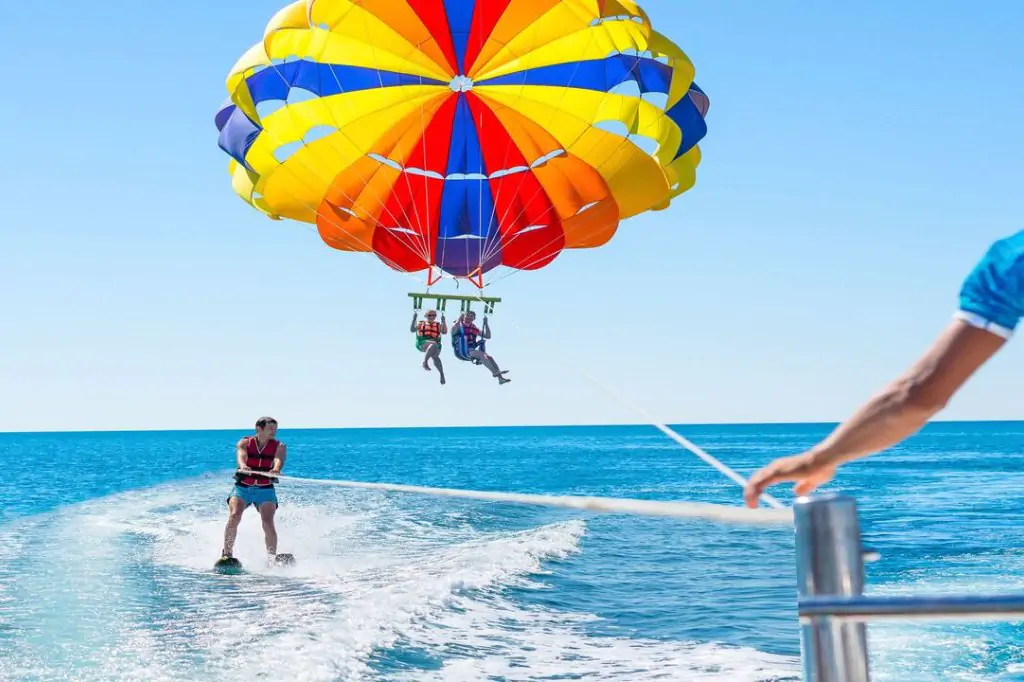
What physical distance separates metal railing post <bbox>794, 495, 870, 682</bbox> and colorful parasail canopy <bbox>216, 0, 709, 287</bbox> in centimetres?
1049

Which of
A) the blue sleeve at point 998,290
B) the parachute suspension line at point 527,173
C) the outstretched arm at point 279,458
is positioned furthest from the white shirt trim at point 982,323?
the parachute suspension line at point 527,173

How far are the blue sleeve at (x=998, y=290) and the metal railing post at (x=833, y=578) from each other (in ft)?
0.88

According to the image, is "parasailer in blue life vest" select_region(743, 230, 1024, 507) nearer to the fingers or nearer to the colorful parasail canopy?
the fingers

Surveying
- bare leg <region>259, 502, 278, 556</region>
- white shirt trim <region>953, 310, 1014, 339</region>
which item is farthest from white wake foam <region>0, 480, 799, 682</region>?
white shirt trim <region>953, 310, 1014, 339</region>

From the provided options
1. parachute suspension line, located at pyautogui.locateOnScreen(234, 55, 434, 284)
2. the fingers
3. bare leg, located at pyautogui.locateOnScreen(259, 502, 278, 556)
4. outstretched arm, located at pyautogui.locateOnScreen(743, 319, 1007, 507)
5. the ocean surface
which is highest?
parachute suspension line, located at pyautogui.locateOnScreen(234, 55, 434, 284)

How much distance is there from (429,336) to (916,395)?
1137 cm

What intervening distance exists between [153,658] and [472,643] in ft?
8.59

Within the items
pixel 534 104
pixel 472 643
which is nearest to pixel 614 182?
pixel 534 104

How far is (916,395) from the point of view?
1.26 metres

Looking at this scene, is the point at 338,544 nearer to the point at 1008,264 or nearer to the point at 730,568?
the point at 730,568

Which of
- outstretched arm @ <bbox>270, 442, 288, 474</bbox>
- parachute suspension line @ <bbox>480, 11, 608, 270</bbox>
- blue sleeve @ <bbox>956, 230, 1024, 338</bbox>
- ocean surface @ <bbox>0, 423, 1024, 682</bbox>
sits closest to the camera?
blue sleeve @ <bbox>956, 230, 1024, 338</bbox>

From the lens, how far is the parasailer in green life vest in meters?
12.5

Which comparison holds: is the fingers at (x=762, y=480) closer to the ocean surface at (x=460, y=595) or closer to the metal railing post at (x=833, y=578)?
the metal railing post at (x=833, y=578)

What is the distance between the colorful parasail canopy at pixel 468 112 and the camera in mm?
11562
